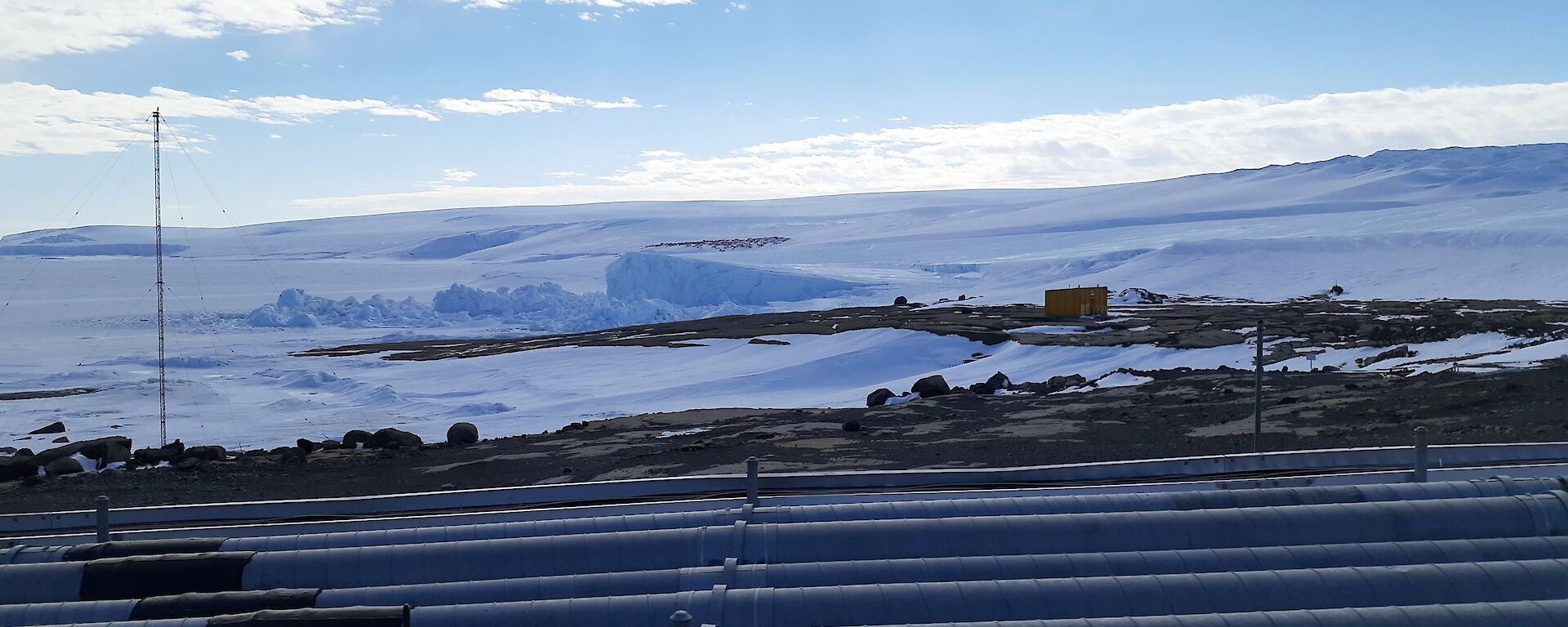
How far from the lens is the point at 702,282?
188ft

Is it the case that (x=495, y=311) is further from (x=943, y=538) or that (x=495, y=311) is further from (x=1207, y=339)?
(x=943, y=538)

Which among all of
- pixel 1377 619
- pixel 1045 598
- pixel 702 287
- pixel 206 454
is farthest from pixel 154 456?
pixel 702 287

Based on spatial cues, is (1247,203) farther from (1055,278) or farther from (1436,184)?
(1055,278)

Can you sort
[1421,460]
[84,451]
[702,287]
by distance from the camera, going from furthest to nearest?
[702,287]
[84,451]
[1421,460]

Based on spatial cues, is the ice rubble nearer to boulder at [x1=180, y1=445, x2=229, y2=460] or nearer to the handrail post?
boulder at [x1=180, y1=445, x2=229, y2=460]

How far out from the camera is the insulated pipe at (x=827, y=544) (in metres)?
6.27

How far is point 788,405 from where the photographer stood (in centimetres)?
2447

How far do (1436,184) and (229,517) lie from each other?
94850 millimetres

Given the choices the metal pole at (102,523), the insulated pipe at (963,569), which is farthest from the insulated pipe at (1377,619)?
the metal pole at (102,523)

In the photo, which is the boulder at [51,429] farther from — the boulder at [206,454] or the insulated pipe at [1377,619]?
the insulated pipe at [1377,619]

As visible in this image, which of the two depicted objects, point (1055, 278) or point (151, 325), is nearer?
point (151, 325)

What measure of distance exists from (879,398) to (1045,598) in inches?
674

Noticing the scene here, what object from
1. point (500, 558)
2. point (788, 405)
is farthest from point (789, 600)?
Result: point (788, 405)

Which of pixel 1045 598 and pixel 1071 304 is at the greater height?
pixel 1045 598
